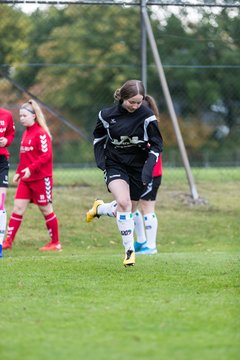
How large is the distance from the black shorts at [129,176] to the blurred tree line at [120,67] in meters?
6.19

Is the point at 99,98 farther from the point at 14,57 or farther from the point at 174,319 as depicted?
the point at 174,319

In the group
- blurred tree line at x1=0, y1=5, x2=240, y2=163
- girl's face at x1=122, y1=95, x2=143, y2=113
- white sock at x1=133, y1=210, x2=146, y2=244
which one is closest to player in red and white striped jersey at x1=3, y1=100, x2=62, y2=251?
white sock at x1=133, y1=210, x2=146, y2=244

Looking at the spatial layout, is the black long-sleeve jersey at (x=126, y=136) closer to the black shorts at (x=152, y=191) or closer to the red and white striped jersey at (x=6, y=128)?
the red and white striped jersey at (x=6, y=128)

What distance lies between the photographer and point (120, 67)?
19922mm

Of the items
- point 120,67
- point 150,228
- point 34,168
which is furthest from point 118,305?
point 120,67

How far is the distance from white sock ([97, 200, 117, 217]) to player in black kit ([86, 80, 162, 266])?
1.18 ft

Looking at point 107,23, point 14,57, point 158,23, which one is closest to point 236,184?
point 158,23

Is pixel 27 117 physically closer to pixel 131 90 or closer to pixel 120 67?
pixel 131 90

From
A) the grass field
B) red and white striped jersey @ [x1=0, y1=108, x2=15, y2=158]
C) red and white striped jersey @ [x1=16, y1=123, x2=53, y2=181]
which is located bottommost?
the grass field

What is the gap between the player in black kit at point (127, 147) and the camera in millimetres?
8590

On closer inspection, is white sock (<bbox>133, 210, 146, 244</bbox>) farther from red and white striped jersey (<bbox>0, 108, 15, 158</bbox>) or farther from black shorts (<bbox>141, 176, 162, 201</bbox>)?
red and white striped jersey (<bbox>0, 108, 15, 158</bbox>)

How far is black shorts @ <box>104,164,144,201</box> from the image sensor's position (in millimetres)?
8719

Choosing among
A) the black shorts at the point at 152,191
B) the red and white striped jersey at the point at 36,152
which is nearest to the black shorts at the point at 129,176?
the black shorts at the point at 152,191

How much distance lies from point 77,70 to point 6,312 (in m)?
19.2
